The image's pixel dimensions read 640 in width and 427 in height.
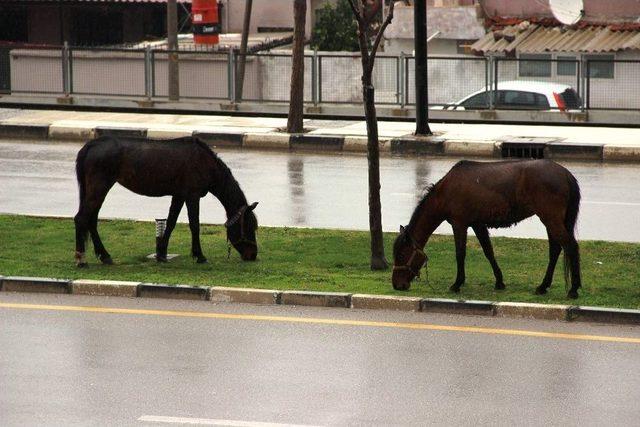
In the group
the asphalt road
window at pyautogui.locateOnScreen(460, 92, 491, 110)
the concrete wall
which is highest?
the concrete wall

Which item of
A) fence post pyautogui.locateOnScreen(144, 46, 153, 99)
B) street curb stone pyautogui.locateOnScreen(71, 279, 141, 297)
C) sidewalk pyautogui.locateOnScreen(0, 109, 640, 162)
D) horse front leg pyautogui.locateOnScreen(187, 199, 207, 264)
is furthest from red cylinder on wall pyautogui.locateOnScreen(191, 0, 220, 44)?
street curb stone pyautogui.locateOnScreen(71, 279, 141, 297)

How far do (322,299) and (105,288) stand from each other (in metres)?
2.05

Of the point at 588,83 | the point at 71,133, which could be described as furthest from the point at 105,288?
the point at 588,83

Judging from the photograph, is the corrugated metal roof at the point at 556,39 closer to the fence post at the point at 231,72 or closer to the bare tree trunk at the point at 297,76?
the fence post at the point at 231,72

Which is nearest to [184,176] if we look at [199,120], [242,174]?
[242,174]

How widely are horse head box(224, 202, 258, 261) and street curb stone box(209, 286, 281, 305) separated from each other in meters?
1.53

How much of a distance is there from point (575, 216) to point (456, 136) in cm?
1264

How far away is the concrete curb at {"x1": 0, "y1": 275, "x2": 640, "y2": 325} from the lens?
12.7 m

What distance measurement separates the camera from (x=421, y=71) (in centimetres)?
2634

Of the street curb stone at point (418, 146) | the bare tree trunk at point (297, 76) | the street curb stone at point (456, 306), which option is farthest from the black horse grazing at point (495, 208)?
the bare tree trunk at point (297, 76)

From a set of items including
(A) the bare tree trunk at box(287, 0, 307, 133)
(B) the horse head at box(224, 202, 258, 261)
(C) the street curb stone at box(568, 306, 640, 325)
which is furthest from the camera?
(A) the bare tree trunk at box(287, 0, 307, 133)

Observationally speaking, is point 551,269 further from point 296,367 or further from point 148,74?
point 148,74

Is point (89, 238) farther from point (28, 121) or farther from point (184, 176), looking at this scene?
point (28, 121)

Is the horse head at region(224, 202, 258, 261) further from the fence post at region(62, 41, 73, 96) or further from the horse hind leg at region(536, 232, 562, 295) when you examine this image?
the fence post at region(62, 41, 73, 96)
